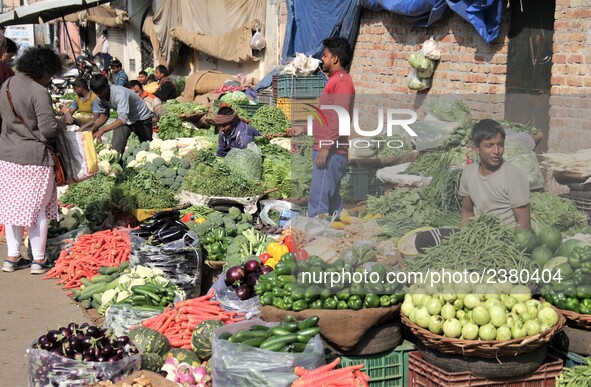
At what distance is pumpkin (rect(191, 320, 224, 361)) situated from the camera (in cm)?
536

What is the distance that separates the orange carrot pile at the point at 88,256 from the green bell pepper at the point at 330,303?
11.3ft

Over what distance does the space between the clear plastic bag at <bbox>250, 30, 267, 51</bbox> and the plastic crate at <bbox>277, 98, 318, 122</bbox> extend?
14.7ft

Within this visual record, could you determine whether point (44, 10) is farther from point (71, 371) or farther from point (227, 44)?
point (71, 371)

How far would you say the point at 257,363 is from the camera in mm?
4414

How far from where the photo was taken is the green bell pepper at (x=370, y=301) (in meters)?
4.84

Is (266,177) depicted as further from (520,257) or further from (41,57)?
(520,257)

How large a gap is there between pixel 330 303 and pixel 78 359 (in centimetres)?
154

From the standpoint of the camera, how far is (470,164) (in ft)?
17.7

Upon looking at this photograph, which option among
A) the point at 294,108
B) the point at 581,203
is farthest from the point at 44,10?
the point at 581,203

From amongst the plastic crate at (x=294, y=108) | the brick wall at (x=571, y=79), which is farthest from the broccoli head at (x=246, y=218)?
the plastic crate at (x=294, y=108)

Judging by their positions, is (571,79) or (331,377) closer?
(331,377)

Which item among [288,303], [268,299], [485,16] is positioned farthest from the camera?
[485,16]

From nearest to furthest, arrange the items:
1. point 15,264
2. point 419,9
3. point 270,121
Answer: point 15,264 → point 419,9 → point 270,121

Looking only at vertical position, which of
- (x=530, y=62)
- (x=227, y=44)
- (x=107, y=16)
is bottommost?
(x=530, y=62)
